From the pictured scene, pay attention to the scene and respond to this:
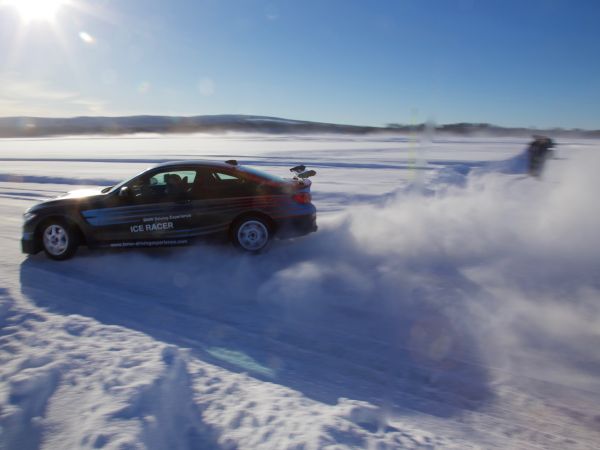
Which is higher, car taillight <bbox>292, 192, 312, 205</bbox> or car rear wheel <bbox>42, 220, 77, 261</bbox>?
car taillight <bbox>292, 192, 312, 205</bbox>

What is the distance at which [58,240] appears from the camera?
6402mm

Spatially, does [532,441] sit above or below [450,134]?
below

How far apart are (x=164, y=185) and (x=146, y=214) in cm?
50

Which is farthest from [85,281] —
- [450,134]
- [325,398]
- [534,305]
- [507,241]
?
[450,134]

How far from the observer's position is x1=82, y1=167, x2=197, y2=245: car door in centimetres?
636

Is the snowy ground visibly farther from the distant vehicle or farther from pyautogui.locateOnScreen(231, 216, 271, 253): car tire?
the distant vehicle

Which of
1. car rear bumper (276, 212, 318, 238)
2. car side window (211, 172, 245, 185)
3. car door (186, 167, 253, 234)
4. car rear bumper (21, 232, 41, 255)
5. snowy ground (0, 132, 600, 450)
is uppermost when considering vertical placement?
car side window (211, 172, 245, 185)

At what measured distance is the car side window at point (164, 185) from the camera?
Answer: 6387 mm

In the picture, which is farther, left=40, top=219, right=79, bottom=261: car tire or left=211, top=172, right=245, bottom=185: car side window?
left=211, top=172, right=245, bottom=185: car side window

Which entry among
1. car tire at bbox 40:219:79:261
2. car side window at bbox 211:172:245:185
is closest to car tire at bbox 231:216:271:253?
car side window at bbox 211:172:245:185

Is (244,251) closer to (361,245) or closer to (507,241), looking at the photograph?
(361,245)

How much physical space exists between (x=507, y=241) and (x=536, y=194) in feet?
19.4

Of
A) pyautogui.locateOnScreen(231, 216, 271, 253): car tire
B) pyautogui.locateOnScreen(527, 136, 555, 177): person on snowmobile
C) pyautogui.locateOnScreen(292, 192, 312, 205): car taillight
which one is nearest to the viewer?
pyautogui.locateOnScreen(231, 216, 271, 253): car tire

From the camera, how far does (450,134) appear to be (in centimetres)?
5825
